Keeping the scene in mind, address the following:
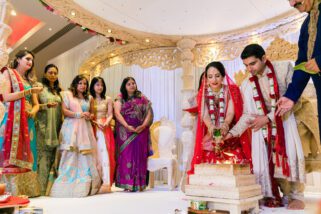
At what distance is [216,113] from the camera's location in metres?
2.85

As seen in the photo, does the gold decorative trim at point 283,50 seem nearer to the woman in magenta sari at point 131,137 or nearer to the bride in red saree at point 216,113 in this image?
the bride in red saree at point 216,113

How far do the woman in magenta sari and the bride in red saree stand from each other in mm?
1343

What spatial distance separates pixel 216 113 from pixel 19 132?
80.8 inches

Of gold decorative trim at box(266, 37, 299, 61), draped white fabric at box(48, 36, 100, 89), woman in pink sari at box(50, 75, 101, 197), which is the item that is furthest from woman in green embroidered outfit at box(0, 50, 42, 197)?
draped white fabric at box(48, 36, 100, 89)

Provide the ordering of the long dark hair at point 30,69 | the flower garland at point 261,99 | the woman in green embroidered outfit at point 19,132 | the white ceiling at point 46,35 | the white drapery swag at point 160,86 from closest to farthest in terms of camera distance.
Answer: the flower garland at point 261,99
the woman in green embroidered outfit at point 19,132
the long dark hair at point 30,69
the white ceiling at point 46,35
the white drapery swag at point 160,86

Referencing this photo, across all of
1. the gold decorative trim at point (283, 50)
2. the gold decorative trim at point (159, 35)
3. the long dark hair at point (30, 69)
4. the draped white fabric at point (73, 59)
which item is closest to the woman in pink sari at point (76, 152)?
the long dark hair at point (30, 69)

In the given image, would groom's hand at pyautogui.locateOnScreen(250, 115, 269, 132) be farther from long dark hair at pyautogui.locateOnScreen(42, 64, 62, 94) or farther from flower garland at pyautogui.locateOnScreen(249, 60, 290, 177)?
long dark hair at pyautogui.locateOnScreen(42, 64, 62, 94)

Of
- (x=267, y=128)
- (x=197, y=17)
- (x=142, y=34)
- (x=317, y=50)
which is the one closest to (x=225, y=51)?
(x=197, y=17)

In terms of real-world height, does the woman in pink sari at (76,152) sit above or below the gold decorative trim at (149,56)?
below

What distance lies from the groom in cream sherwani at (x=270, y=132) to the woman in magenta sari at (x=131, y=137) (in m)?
1.79

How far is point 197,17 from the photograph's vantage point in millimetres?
5000

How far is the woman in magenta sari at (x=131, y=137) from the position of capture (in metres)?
3.97

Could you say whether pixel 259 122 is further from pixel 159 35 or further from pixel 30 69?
pixel 159 35

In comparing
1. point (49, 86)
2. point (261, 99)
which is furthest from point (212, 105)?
point (49, 86)
